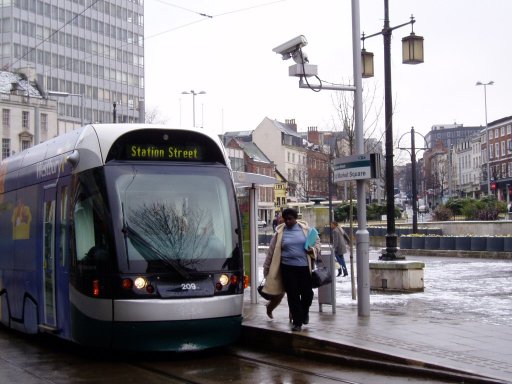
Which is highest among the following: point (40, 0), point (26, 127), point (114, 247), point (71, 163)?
point (40, 0)

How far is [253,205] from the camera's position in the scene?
1639 cm

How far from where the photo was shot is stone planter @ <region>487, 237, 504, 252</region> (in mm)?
34969

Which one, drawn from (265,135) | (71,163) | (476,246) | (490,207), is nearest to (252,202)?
(71,163)

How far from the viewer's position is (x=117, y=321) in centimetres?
1027

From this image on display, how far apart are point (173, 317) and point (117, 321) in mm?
689

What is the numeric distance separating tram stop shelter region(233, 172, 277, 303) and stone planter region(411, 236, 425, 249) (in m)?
23.8

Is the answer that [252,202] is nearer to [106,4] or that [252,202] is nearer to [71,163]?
[71,163]

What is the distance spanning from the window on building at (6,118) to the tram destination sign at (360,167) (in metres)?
78.3

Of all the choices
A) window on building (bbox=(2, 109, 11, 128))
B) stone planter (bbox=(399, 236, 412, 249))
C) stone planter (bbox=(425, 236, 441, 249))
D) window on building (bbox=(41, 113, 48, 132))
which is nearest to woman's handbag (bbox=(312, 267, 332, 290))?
stone planter (bbox=(425, 236, 441, 249))

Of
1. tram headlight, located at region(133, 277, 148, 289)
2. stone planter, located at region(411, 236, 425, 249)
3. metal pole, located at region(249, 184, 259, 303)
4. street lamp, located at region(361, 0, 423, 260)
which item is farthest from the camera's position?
stone planter, located at region(411, 236, 425, 249)

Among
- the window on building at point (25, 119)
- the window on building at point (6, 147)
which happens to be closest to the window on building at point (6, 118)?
the window on building at point (6, 147)

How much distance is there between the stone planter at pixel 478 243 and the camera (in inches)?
1410

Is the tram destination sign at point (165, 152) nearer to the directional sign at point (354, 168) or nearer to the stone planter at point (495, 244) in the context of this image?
the directional sign at point (354, 168)

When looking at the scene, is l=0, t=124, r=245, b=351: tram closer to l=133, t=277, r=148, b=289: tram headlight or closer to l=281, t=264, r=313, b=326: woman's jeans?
l=133, t=277, r=148, b=289: tram headlight
